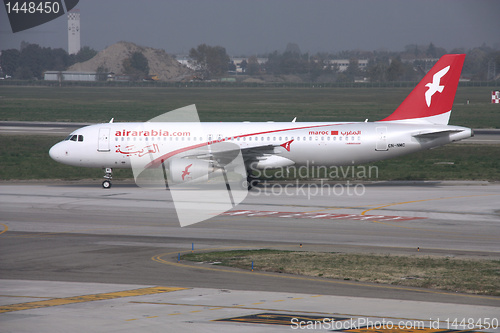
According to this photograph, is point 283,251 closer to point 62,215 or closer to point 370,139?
Answer: point 62,215

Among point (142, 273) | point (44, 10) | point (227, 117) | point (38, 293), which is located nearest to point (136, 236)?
point (142, 273)

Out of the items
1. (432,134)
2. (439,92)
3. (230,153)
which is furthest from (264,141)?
(439,92)

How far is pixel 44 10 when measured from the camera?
632 inches

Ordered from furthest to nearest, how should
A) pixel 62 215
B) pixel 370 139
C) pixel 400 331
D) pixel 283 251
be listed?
pixel 370 139
pixel 62 215
pixel 283 251
pixel 400 331

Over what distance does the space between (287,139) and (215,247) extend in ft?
60.4

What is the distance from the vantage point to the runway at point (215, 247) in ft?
58.5

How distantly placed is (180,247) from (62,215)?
35.3 ft

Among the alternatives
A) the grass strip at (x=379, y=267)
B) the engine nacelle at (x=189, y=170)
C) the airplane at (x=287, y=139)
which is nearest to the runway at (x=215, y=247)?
the grass strip at (x=379, y=267)

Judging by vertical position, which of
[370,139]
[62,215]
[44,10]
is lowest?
[62,215]

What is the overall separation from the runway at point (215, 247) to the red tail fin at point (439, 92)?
506 cm

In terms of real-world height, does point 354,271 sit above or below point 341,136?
below

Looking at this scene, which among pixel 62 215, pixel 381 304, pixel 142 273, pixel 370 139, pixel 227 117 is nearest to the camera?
pixel 381 304

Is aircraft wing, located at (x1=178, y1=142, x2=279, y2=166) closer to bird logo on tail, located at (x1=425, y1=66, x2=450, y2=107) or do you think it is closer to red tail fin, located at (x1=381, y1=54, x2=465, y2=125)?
red tail fin, located at (x1=381, y1=54, x2=465, y2=125)

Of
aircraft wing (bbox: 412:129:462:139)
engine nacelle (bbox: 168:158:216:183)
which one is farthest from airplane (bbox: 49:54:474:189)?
engine nacelle (bbox: 168:158:216:183)
